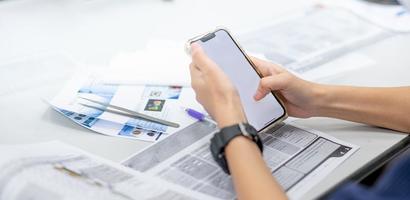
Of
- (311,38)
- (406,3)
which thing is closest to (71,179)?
(311,38)

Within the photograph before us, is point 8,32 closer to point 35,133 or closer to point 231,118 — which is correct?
point 35,133

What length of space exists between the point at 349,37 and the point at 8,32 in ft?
2.60

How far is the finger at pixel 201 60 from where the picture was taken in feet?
2.52

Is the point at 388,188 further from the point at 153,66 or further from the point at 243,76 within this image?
the point at 153,66

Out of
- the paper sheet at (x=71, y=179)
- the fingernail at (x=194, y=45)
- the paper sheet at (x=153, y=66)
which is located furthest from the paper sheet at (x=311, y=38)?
the paper sheet at (x=71, y=179)

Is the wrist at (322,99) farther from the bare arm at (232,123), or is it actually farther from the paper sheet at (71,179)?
the paper sheet at (71,179)

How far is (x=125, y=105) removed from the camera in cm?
90

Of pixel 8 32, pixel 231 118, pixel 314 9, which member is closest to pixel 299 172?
pixel 231 118

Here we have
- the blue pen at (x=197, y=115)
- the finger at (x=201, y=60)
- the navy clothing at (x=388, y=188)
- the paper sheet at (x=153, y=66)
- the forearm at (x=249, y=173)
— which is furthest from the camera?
the paper sheet at (x=153, y=66)

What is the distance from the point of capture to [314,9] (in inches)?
52.4

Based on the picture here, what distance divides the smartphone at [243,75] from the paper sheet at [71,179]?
191mm

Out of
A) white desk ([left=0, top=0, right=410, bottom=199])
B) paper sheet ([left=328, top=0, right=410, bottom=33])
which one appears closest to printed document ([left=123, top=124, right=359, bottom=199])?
white desk ([left=0, top=0, right=410, bottom=199])

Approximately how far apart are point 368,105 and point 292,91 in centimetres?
13

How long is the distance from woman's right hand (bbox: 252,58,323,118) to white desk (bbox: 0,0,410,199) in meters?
0.03
